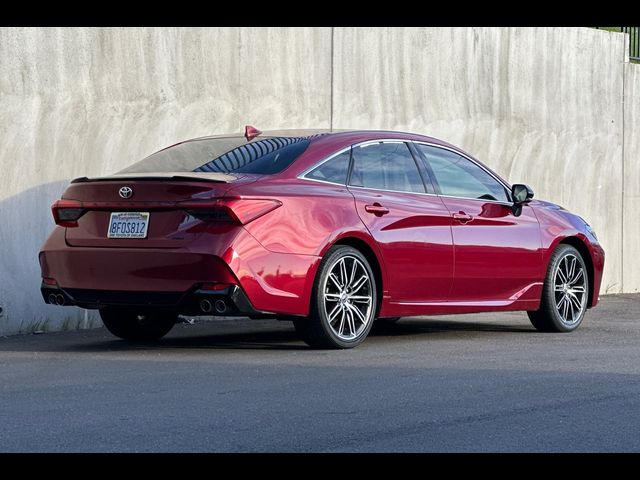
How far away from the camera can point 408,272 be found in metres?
10.0

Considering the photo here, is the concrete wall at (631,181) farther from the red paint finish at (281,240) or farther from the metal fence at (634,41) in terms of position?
the red paint finish at (281,240)

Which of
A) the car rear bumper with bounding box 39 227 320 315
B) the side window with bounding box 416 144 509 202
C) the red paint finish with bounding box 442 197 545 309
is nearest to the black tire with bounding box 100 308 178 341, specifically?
the car rear bumper with bounding box 39 227 320 315

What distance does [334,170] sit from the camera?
9.80 metres

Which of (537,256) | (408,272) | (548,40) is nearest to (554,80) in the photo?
(548,40)

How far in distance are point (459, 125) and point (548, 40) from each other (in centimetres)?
206

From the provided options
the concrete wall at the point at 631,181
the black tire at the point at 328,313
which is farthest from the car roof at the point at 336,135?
the concrete wall at the point at 631,181

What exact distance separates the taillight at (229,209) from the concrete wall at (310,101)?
2793 millimetres

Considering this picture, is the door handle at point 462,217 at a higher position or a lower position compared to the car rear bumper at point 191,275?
higher

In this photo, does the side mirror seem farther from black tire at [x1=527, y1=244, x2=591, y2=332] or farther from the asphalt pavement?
the asphalt pavement

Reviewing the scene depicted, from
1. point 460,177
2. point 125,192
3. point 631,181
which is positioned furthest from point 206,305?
point 631,181

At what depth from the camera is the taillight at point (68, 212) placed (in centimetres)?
938

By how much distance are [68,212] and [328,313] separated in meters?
1.87

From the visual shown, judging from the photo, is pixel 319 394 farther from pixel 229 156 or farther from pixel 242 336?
pixel 242 336
